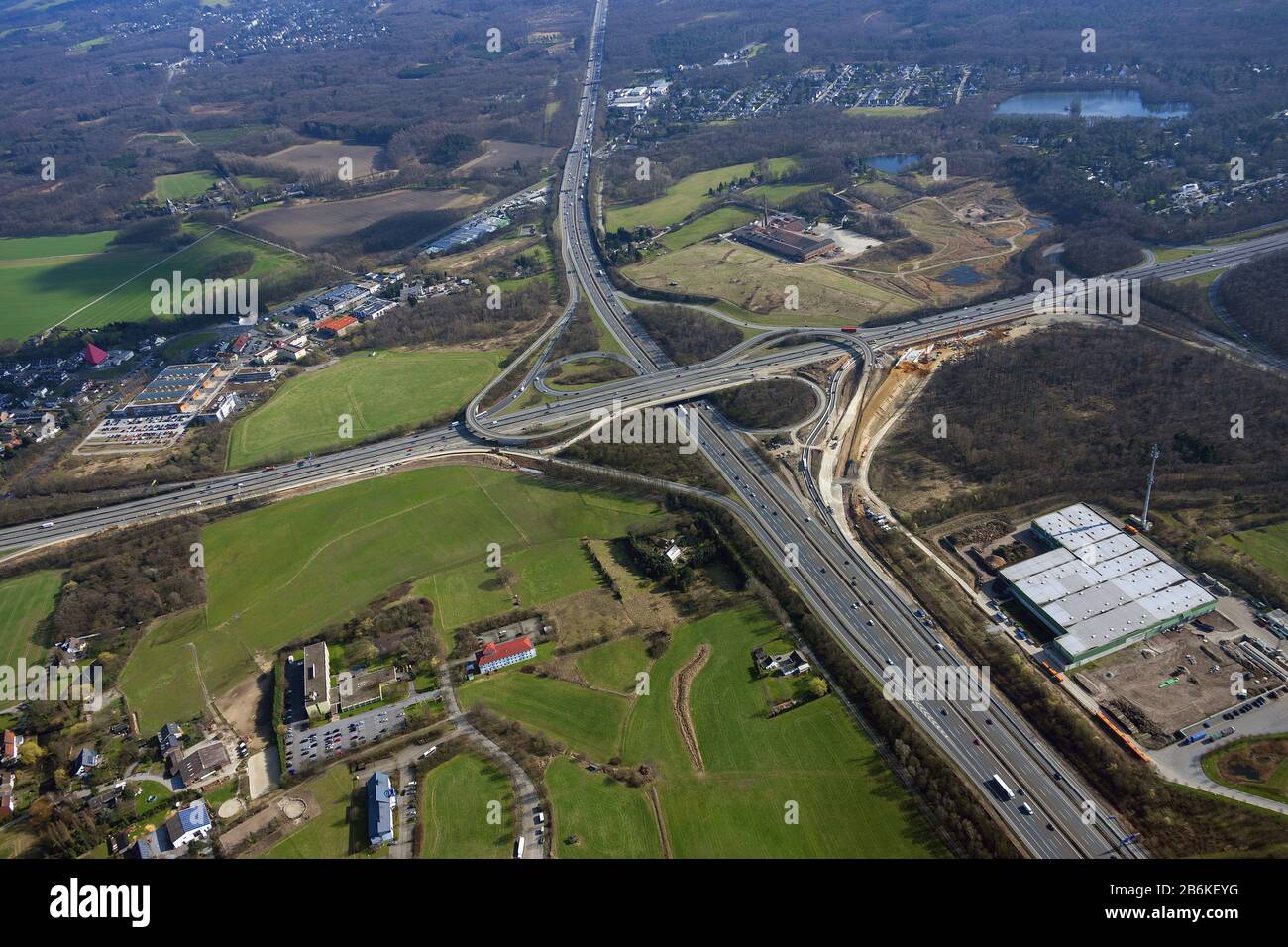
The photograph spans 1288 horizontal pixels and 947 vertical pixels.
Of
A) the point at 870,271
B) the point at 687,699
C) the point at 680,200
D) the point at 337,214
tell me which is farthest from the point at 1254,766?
the point at 337,214

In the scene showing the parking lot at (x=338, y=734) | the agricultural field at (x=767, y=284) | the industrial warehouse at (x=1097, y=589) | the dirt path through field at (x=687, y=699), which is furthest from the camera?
the agricultural field at (x=767, y=284)

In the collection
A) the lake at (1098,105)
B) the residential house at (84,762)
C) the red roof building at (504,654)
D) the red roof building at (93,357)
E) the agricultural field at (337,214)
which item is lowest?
the residential house at (84,762)

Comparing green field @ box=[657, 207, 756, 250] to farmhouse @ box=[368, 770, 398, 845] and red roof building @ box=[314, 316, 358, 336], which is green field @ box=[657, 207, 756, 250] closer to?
red roof building @ box=[314, 316, 358, 336]

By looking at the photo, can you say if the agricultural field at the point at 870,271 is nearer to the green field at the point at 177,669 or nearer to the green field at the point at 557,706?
the green field at the point at 557,706

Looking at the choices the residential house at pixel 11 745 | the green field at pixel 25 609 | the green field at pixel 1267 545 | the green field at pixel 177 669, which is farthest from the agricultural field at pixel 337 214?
the green field at pixel 1267 545

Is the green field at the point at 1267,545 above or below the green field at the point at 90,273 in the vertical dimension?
below

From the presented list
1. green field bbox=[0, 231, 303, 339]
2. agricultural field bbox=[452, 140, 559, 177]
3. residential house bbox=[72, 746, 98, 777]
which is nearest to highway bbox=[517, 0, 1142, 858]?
residential house bbox=[72, 746, 98, 777]

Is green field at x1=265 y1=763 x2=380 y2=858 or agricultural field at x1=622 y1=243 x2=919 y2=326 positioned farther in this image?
agricultural field at x1=622 y1=243 x2=919 y2=326

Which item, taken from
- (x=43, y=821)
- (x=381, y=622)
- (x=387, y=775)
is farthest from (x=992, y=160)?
(x=43, y=821)
